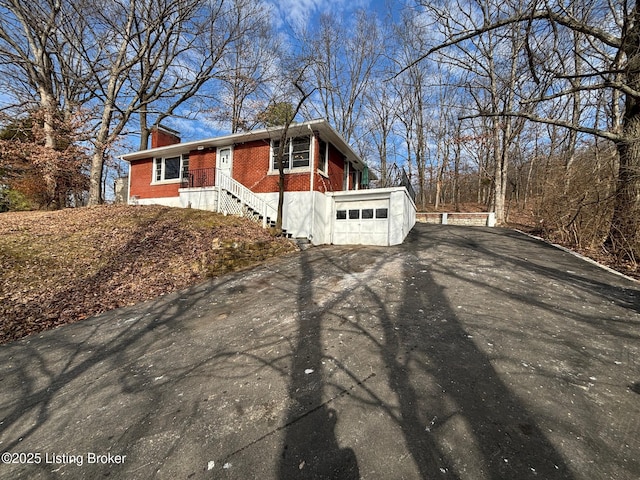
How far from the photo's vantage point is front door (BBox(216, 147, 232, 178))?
13.0 m

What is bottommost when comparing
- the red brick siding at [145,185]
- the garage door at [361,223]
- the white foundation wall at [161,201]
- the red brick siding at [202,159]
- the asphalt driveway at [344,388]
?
the asphalt driveway at [344,388]

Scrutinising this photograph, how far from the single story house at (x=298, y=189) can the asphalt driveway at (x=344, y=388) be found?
6196 millimetres

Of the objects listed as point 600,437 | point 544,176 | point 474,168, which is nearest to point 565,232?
point 544,176

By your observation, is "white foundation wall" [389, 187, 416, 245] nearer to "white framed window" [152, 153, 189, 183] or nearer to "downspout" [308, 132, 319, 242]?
"downspout" [308, 132, 319, 242]

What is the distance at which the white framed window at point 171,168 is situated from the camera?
14.4m

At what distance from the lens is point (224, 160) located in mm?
13227

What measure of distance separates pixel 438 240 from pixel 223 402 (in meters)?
10.4

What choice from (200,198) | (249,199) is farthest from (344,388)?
(200,198)

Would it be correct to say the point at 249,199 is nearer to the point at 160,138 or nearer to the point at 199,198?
the point at 199,198

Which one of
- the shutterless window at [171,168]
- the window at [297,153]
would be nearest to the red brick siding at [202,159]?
the shutterless window at [171,168]

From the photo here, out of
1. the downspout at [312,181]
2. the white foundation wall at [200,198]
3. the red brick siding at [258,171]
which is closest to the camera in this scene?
Result: the downspout at [312,181]

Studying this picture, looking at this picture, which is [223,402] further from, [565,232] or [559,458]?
[565,232]

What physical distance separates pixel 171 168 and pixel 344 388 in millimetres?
15816

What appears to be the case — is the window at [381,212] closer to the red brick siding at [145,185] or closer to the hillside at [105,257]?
the hillside at [105,257]
